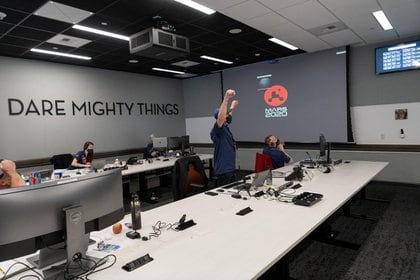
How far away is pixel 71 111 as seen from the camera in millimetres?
6195

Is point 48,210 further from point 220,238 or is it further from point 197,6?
point 197,6

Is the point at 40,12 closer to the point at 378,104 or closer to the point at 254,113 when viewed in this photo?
the point at 254,113

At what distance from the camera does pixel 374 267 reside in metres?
2.46

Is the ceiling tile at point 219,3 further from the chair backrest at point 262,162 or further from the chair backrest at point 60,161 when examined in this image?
the chair backrest at point 60,161

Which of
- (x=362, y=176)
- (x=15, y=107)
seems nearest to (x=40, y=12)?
(x=15, y=107)

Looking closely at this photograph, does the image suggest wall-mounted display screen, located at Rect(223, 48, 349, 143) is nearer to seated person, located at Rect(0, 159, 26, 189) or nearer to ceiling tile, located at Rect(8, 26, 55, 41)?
ceiling tile, located at Rect(8, 26, 55, 41)

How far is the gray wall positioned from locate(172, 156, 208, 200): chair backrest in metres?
4.33

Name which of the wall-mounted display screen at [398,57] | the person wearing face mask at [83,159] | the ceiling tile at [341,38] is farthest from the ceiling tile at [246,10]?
the person wearing face mask at [83,159]

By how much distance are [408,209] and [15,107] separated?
720 cm

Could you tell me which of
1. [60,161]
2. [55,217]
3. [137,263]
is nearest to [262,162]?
[137,263]

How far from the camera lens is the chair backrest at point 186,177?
2.80 meters

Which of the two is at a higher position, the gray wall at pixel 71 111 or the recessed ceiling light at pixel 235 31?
the recessed ceiling light at pixel 235 31

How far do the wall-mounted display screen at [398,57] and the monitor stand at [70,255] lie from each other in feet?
19.4

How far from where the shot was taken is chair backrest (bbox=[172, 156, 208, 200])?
280 cm
